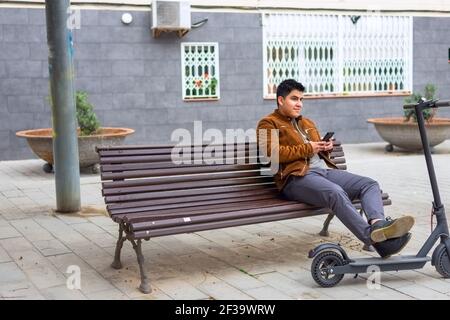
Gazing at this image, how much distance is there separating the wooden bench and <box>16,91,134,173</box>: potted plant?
12.9 ft

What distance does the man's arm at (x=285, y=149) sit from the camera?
4578 millimetres

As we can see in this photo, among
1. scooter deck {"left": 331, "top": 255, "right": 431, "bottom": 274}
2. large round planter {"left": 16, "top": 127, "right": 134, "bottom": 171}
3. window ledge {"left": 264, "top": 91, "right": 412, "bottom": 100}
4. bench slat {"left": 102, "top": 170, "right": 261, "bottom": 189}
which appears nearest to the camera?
scooter deck {"left": 331, "top": 255, "right": 431, "bottom": 274}

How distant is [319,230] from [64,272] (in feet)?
7.62

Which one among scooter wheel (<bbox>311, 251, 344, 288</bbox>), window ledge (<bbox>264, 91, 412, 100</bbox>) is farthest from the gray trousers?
window ledge (<bbox>264, 91, 412, 100</bbox>)

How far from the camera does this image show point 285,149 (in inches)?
181

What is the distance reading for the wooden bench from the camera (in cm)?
411

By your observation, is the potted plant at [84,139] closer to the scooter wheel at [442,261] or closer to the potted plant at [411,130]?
the potted plant at [411,130]

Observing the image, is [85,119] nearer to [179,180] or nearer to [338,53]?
[179,180]

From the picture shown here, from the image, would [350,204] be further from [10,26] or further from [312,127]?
[10,26]

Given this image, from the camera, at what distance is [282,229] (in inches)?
225

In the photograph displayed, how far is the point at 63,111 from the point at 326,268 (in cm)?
347

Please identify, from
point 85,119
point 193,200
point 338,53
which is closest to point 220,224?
point 193,200

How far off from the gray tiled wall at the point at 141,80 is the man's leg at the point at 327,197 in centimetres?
671

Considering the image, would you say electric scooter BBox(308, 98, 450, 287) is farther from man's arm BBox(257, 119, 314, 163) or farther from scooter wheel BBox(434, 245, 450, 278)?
man's arm BBox(257, 119, 314, 163)
